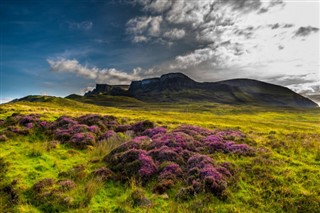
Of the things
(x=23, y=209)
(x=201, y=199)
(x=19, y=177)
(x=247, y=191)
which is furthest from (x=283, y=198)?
(x=19, y=177)

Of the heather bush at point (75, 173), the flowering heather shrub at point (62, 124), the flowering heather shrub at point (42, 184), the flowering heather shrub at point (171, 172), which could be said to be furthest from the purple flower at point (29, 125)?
the flowering heather shrub at point (171, 172)

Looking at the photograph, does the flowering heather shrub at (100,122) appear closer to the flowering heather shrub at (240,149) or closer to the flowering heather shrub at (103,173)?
the flowering heather shrub at (103,173)

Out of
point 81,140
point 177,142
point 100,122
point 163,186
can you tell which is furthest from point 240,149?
point 100,122

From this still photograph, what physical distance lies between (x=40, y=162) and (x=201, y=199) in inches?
452

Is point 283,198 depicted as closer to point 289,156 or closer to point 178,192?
point 178,192

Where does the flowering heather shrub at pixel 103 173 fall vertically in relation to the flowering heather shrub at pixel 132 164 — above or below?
below

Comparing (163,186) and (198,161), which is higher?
(198,161)

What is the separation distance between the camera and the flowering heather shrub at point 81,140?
19.2 m

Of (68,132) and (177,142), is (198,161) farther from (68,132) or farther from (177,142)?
(68,132)

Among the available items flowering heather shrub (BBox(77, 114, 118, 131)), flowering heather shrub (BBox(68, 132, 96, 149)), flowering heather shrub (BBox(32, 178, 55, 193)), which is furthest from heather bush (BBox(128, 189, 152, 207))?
flowering heather shrub (BBox(77, 114, 118, 131))

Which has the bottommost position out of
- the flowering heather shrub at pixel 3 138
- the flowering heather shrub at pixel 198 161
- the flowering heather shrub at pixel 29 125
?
the flowering heather shrub at pixel 198 161

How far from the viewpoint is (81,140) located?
65.0 feet

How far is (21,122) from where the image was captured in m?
26.1

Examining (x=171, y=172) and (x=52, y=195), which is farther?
(x=171, y=172)
